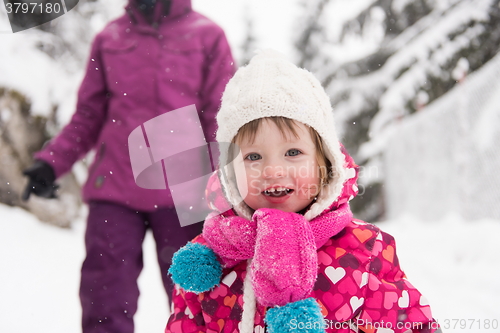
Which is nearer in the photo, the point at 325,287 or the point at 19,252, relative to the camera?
the point at 325,287

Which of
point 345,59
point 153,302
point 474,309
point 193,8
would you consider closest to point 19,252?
point 153,302

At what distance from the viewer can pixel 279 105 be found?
1.22m

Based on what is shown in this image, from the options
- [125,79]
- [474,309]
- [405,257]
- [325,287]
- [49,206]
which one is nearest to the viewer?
[325,287]

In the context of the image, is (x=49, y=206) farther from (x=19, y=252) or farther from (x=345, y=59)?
(x=345, y=59)

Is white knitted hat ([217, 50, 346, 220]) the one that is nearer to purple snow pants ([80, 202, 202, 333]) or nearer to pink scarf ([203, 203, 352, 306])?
pink scarf ([203, 203, 352, 306])

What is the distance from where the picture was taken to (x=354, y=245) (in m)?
1.19

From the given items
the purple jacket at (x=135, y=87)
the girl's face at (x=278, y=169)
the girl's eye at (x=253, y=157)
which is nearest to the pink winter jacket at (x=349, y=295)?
the girl's face at (x=278, y=169)

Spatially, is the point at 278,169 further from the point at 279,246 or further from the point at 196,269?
the point at 196,269

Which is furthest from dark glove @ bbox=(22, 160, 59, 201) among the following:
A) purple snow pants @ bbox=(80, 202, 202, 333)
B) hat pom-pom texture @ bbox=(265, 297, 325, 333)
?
hat pom-pom texture @ bbox=(265, 297, 325, 333)

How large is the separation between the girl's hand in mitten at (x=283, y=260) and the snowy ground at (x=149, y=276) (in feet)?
4.24

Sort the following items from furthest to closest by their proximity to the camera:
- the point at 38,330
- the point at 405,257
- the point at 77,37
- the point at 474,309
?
the point at 77,37 → the point at 405,257 → the point at 474,309 → the point at 38,330

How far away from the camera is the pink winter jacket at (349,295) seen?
1.11 m

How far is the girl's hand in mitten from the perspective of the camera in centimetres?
101

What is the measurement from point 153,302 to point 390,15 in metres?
8.75
